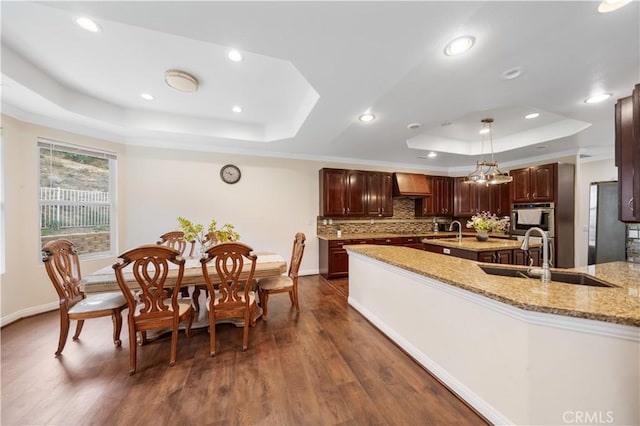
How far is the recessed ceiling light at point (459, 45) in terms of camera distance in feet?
5.09

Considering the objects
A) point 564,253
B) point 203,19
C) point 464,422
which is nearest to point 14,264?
point 203,19

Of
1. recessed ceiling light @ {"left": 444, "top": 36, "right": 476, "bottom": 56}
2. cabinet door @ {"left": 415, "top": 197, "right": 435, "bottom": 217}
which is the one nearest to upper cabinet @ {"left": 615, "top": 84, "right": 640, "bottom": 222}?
recessed ceiling light @ {"left": 444, "top": 36, "right": 476, "bottom": 56}

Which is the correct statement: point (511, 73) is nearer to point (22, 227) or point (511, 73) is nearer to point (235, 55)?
point (235, 55)

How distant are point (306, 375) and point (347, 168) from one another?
13.5 feet

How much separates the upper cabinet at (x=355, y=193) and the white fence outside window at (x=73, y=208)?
3.71 meters

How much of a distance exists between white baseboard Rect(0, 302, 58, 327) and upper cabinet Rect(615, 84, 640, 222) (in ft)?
19.6

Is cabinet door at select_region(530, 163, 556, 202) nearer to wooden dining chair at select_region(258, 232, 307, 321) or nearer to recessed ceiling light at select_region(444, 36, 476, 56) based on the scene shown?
recessed ceiling light at select_region(444, 36, 476, 56)

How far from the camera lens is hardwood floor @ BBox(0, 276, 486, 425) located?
Answer: 1.48 m

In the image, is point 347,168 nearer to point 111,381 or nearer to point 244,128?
point 244,128

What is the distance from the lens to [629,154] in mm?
1477

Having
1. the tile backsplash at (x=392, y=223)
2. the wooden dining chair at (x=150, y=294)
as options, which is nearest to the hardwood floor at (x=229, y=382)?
the wooden dining chair at (x=150, y=294)

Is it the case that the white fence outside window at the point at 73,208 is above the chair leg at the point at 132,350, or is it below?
above

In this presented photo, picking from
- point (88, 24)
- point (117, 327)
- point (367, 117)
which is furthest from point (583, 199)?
point (117, 327)

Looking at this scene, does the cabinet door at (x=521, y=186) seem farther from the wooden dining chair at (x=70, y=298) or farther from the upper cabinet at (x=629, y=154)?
the wooden dining chair at (x=70, y=298)
